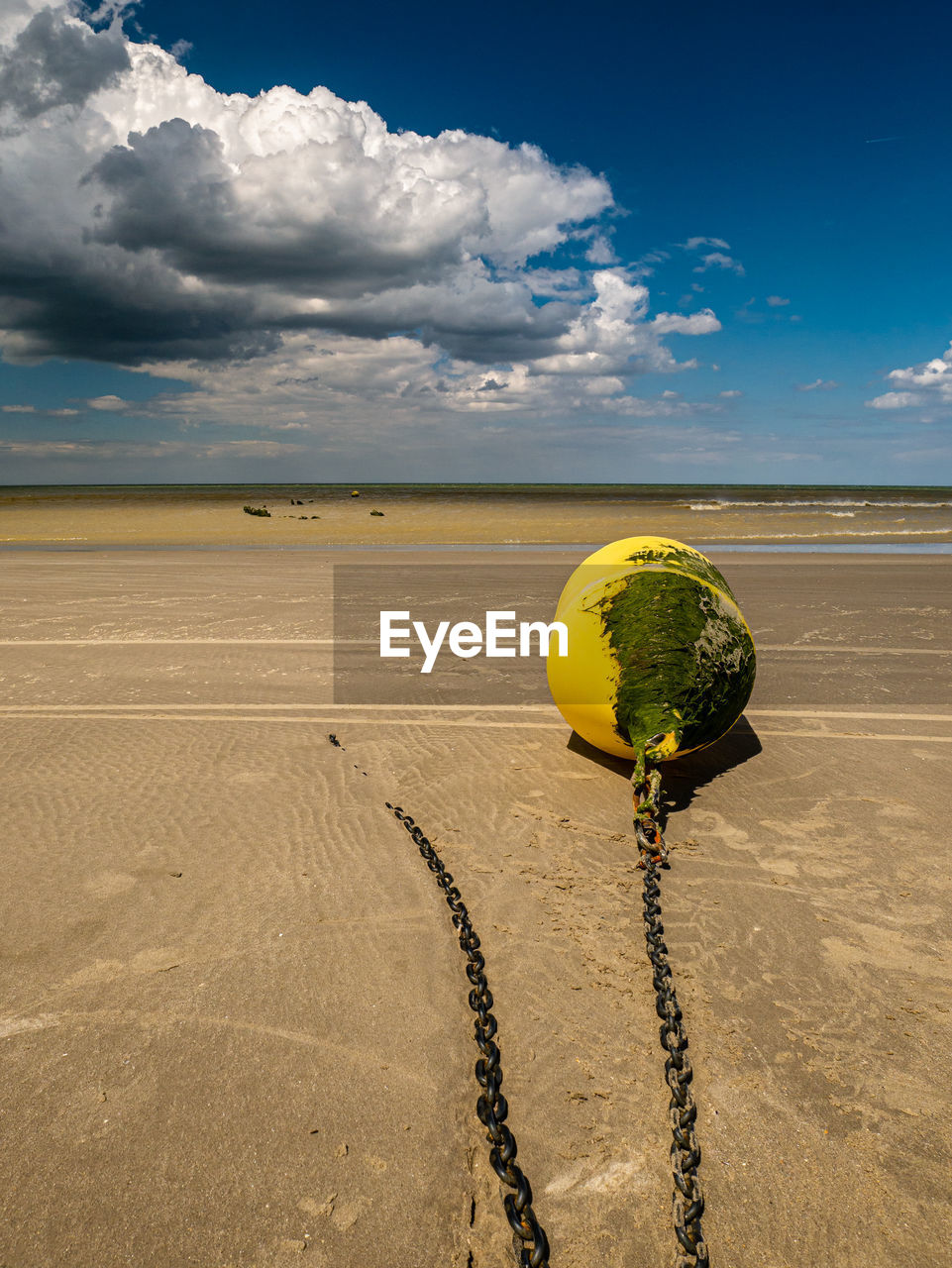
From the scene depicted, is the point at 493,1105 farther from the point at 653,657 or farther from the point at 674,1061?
the point at 653,657

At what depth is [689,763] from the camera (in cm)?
557

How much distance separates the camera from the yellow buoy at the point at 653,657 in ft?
15.1

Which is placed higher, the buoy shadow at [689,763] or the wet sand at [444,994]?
the buoy shadow at [689,763]

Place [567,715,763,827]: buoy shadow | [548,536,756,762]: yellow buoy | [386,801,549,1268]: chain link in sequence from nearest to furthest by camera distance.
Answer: [386,801,549,1268]: chain link < [548,536,756,762]: yellow buoy < [567,715,763,827]: buoy shadow

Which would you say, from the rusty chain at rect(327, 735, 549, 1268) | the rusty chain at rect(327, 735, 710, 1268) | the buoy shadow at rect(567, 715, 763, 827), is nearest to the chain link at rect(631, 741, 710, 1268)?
the rusty chain at rect(327, 735, 710, 1268)

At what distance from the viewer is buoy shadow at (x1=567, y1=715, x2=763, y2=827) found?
16.4 feet

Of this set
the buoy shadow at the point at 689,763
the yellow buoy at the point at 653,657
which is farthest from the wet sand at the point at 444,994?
the yellow buoy at the point at 653,657

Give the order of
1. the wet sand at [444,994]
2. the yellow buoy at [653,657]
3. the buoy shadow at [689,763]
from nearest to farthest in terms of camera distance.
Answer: the wet sand at [444,994], the yellow buoy at [653,657], the buoy shadow at [689,763]

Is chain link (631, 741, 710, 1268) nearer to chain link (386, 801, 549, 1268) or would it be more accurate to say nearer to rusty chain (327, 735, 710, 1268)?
rusty chain (327, 735, 710, 1268)

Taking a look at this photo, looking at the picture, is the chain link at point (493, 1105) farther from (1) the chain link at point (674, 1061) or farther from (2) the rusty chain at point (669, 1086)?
(1) the chain link at point (674, 1061)

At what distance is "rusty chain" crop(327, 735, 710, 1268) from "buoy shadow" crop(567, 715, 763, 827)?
3.21ft

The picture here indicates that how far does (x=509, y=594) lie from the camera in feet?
43.5

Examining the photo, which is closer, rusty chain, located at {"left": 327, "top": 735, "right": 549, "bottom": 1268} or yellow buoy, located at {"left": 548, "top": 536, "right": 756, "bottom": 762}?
rusty chain, located at {"left": 327, "top": 735, "right": 549, "bottom": 1268}

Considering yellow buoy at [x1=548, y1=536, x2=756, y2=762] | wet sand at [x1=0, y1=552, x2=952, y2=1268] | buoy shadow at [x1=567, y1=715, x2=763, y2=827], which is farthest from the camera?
buoy shadow at [x1=567, y1=715, x2=763, y2=827]
